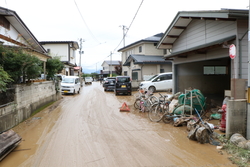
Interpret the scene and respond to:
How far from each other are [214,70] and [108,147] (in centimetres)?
1114

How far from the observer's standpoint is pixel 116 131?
20.7 ft

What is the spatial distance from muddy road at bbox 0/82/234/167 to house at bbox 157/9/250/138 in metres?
1.67

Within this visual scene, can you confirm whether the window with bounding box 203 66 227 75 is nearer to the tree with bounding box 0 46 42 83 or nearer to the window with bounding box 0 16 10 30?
the tree with bounding box 0 46 42 83

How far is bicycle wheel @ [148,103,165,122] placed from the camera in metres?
7.73

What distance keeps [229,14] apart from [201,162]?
16.4 feet

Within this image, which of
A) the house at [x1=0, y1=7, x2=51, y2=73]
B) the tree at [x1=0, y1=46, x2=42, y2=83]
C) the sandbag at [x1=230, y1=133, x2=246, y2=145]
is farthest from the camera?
the house at [x1=0, y1=7, x2=51, y2=73]

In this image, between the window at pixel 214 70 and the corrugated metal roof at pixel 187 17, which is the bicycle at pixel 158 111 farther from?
the window at pixel 214 70

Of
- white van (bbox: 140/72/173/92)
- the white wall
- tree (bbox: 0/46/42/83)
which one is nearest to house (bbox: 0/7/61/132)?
tree (bbox: 0/46/42/83)

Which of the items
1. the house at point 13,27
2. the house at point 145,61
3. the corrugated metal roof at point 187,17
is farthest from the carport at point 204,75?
the house at point 145,61

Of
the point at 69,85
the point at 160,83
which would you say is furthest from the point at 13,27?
the point at 160,83

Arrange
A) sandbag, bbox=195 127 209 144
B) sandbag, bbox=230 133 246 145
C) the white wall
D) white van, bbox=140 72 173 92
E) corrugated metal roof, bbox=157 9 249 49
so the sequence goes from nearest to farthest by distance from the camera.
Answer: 1. sandbag, bbox=230 133 246 145
2. sandbag, bbox=195 127 209 144
3. corrugated metal roof, bbox=157 9 249 49
4. white van, bbox=140 72 173 92
5. the white wall

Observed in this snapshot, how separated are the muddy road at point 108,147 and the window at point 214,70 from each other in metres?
7.80

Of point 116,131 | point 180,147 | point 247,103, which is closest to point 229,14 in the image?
point 247,103

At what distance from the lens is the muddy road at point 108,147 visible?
4.07 metres
